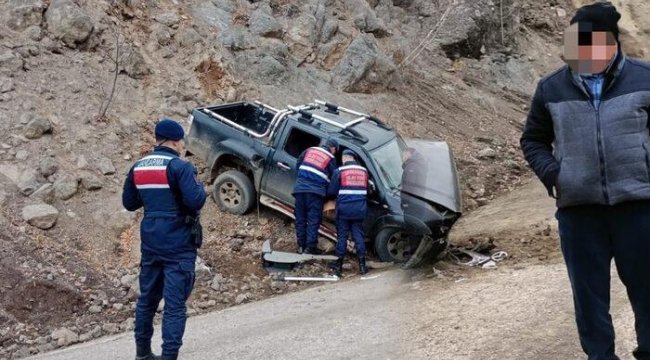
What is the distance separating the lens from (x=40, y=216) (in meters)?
9.33

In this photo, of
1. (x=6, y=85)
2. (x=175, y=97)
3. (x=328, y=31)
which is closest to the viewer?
(x=6, y=85)

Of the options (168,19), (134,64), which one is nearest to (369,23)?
(168,19)

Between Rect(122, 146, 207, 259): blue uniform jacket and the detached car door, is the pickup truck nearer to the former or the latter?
the detached car door

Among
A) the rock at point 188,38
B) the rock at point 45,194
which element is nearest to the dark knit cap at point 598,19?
the rock at point 45,194

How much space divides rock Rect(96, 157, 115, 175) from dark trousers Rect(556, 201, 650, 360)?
28.1ft

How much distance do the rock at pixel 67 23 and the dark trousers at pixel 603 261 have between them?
36.2 feet

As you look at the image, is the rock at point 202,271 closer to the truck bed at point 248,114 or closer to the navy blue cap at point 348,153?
the navy blue cap at point 348,153

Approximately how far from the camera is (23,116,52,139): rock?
10539mm

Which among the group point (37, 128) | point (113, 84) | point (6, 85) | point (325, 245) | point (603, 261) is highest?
point (6, 85)

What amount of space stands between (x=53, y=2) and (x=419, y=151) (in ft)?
23.7

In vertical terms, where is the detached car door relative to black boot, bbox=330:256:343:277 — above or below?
above

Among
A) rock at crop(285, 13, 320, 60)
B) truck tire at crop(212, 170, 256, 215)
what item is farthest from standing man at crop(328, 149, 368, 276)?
rock at crop(285, 13, 320, 60)

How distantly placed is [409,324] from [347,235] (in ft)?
11.1

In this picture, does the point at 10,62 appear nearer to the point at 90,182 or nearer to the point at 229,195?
the point at 90,182
